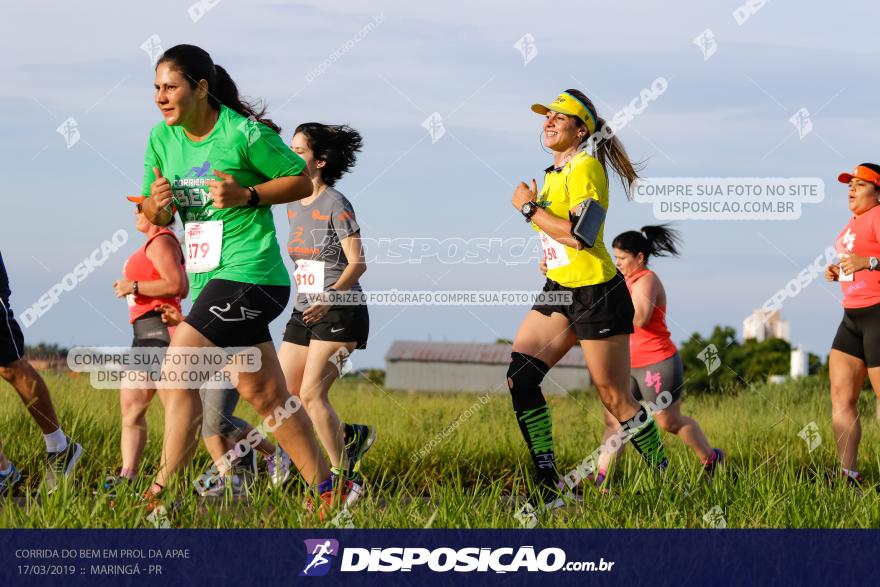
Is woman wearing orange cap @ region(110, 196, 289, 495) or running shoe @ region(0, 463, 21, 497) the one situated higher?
woman wearing orange cap @ region(110, 196, 289, 495)

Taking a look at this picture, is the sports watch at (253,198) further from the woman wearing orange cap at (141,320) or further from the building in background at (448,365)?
the building in background at (448,365)

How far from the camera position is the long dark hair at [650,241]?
7492 millimetres

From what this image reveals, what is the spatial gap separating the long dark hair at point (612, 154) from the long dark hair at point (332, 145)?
1427 millimetres

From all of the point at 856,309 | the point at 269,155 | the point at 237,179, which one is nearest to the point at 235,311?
the point at 237,179

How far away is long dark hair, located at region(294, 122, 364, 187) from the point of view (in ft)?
22.8

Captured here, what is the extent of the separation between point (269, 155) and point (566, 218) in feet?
5.58

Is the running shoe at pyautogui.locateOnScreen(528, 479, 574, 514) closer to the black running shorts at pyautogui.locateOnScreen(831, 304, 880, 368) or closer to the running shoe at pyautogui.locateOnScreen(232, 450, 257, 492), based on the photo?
the running shoe at pyautogui.locateOnScreen(232, 450, 257, 492)

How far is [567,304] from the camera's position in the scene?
20.0 feet

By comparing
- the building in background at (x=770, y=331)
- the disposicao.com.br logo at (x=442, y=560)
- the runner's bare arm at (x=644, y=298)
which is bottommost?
the disposicao.com.br logo at (x=442, y=560)

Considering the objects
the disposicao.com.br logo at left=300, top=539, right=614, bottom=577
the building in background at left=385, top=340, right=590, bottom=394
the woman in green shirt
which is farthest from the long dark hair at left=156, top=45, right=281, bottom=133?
the building in background at left=385, top=340, right=590, bottom=394

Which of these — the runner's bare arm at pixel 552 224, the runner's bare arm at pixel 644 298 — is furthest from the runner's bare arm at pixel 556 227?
the runner's bare arm at pixel 644 298

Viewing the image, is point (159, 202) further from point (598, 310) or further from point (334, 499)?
point (598, 310)

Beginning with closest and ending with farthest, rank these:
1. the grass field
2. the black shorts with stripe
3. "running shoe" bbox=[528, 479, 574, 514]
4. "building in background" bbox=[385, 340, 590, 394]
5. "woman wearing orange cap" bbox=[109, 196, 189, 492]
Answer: the grass field, "running shoe" bbox=[528, 479, 574, 514], "woman wearing orange cap" bbox=[109, 196, 189, 492], the black shorts with stripe, "building in background" bbox=[385, 340, 590, 394]

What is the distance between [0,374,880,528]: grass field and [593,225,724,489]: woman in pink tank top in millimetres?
212
